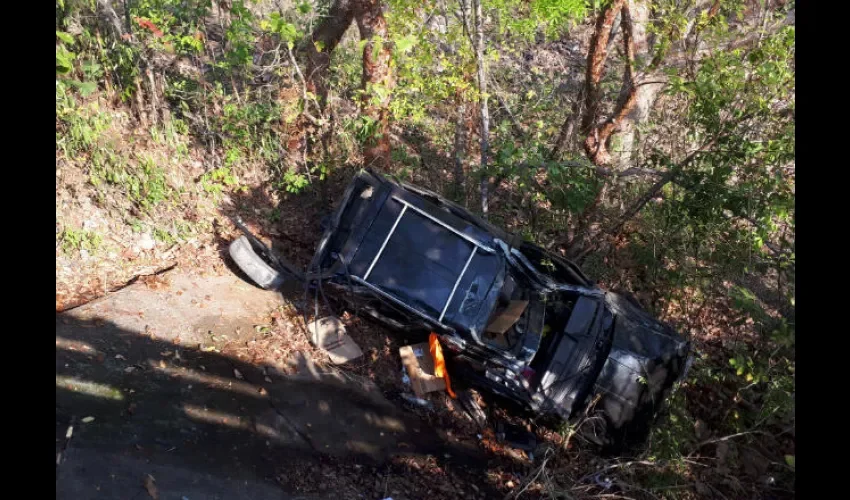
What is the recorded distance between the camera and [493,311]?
5395 millimetres

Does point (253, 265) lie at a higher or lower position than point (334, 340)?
higher

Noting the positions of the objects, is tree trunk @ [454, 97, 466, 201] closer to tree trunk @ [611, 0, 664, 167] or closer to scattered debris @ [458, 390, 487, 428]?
tree trunk @ [611, 0, 664, 167]

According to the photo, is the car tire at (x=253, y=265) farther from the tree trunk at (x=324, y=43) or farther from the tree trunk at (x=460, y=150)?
the tree trunk at (x=460, y=150)

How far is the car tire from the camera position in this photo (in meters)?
6.13

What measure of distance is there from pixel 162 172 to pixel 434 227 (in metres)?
3.64

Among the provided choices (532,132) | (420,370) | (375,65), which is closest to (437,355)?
(420,370)

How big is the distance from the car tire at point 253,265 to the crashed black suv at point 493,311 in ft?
2.57

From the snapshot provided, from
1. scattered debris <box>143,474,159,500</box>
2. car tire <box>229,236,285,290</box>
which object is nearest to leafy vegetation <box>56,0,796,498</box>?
car tire <box>229,236,285,290</box>

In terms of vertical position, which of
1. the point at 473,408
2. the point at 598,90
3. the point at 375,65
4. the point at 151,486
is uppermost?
the point at 598,90

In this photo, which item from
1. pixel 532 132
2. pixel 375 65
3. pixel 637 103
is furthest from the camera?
pixel 532 132

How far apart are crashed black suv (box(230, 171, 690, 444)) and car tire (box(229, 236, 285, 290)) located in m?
0.78

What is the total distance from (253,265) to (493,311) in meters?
2.90

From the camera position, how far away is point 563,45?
11391 millimetres

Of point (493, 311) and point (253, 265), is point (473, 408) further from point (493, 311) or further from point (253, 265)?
point (253, 265)
